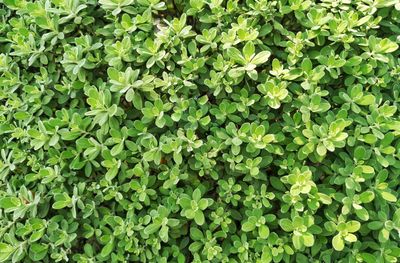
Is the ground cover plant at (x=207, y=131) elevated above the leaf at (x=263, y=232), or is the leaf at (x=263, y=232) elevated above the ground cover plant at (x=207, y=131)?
the ground cover plant at (x=207, y=131)

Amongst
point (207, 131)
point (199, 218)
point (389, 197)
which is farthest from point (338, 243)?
point (207, 131)

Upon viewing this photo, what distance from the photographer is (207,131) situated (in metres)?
2.09

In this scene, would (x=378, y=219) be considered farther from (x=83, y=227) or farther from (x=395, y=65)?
(x=83, y=227)

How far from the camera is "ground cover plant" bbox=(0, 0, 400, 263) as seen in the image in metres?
1.99

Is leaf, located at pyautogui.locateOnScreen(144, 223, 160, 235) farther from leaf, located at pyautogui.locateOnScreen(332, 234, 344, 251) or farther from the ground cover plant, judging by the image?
leaf, located at pyautogui.locateOnScreen(332, 234, 344, 251)

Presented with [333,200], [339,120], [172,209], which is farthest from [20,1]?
[333,200]

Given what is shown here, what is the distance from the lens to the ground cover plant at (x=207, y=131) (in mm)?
1986

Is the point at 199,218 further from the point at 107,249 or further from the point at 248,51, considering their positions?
the point at 248,51

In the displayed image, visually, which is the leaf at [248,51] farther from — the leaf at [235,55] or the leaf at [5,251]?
the leaf at [5,251]

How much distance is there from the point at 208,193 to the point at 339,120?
0.69 m

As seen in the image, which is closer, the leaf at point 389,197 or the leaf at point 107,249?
the leaf at point 389,197

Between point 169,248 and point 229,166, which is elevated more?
point 229,166

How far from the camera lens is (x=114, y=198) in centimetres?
217

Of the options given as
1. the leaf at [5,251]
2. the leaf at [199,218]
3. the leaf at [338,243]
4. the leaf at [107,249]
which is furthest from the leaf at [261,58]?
the leaf at [5,251]
